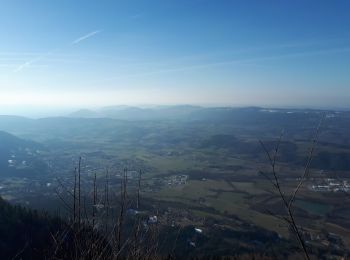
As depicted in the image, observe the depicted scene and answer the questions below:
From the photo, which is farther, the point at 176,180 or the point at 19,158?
the point at 19,158

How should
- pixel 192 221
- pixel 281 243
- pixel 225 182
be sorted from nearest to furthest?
pixel 281 243, pixel 192 221, pixel 225 182

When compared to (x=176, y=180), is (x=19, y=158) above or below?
above

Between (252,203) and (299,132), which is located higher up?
(299,132)

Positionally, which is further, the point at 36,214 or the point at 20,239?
the point at 36,214

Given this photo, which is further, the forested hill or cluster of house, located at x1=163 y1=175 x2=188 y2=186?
the forested hill

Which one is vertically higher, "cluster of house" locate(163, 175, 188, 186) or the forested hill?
the forested hill

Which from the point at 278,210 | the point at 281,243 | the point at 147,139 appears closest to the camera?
the point at 281,243

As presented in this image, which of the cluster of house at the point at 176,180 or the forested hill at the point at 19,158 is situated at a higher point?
the forested hill at the point at 19,158

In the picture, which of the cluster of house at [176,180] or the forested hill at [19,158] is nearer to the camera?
the cluster of house at [176,180]

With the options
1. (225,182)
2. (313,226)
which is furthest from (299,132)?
(313,226)

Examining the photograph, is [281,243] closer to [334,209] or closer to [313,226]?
[313,226]
